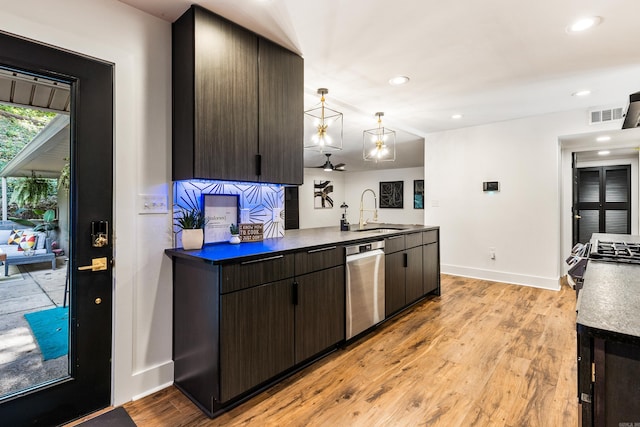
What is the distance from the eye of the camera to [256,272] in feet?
6.33

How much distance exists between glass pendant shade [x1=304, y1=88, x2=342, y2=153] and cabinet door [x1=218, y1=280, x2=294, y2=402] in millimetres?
1651

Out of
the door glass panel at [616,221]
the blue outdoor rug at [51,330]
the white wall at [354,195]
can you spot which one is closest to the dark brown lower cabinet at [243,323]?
the blue outdoor rug at [51,330]

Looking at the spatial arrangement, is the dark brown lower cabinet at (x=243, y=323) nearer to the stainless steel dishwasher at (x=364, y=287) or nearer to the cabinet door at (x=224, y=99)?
the stainless steel dishwasher at (x=364, y=287)

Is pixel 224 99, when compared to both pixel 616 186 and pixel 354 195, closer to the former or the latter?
pixel 616 186

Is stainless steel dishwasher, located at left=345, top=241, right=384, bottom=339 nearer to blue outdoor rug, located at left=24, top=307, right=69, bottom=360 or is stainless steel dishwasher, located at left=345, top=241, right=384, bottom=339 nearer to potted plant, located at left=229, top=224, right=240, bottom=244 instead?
potted plant, located at left=229, top=224, right=240, bottom=244

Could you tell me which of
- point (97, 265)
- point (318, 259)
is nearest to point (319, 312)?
point (318, 259)

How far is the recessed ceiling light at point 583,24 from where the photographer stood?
2184 mm

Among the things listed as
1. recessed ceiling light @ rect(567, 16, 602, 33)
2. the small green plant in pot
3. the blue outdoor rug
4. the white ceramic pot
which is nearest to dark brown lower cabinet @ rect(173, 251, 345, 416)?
the white ceramic pot

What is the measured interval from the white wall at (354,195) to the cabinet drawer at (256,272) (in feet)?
21.8

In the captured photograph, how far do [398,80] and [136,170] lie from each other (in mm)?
2553

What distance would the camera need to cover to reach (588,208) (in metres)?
6.35

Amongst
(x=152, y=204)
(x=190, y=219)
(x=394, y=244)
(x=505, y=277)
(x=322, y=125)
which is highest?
(x=322, y=125)

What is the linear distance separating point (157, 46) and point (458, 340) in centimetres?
327

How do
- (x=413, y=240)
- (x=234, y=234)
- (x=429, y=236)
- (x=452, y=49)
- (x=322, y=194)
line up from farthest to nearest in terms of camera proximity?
(x=322, y=194) < (x=429, y=236) < (x=413, y=240) < (x=452, y=49) < (x=234, y=234)
